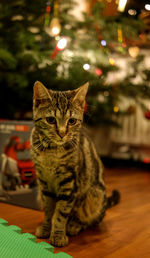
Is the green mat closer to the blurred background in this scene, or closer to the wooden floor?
the wooden floor

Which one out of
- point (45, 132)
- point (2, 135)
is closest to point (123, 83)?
point (2, 135)

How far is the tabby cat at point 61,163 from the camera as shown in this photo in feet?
3.15

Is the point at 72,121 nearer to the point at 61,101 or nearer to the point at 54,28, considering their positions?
the point at 61,101

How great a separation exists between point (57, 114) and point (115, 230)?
1.94 ft

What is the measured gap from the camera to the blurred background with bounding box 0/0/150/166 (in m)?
1.60

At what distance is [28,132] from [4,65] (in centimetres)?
48

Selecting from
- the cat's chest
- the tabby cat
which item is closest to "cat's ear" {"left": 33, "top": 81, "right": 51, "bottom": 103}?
the tabby cat

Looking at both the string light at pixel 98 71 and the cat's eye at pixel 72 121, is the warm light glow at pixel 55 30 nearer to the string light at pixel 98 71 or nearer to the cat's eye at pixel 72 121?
the string light at pixel 98 71

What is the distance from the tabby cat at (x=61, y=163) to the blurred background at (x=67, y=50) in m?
0.42

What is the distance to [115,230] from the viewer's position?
118cm

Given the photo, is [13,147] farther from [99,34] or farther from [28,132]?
[99,34]

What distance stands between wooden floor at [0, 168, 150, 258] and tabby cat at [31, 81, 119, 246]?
0.23 ft

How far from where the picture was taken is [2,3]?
1766mm

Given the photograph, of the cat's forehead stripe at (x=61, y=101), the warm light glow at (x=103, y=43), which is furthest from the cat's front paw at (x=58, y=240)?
the warm light glow at (x=103, y=43)
